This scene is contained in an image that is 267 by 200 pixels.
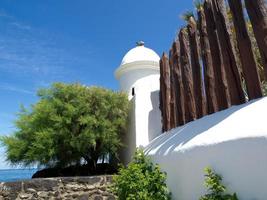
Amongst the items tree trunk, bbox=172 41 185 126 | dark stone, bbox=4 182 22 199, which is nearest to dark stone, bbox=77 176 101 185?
dark stone, bbox=4 182 22 199

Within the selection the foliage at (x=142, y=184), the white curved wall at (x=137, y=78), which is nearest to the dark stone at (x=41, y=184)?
the foliage at (x=142, y=184)

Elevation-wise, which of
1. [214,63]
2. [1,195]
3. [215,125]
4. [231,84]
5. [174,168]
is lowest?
[1,195]

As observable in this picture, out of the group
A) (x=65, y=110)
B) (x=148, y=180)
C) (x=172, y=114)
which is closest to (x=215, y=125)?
(x=148, y=180)

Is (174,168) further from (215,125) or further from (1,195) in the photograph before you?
(1,195)

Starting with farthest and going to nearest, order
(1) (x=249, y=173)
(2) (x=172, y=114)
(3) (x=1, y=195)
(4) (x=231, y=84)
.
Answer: (2) (x=172, y=114) → (3) (x=1, y=195) → (4) (x=231, y=84) → (1) (x=249, y=173)

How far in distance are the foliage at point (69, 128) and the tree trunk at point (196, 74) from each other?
13.2ft

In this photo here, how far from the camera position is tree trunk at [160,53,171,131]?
8.98m

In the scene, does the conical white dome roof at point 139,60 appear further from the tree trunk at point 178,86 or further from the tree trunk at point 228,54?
the tree trunk at point 228,54

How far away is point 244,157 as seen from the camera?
3.92 metres

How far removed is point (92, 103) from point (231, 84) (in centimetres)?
626

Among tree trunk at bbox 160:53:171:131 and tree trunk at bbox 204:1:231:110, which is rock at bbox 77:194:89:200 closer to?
tree trunk at bbox 160:53:171:131

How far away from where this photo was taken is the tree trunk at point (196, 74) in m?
7.09

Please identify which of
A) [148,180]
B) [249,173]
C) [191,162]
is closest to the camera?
[249,173]

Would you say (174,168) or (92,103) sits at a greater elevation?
(92,103)
